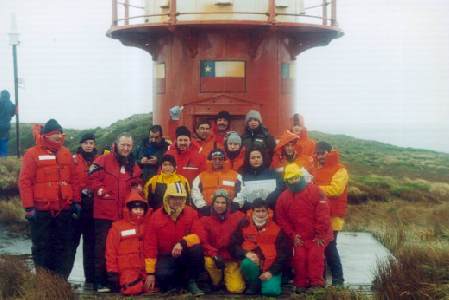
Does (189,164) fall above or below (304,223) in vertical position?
above

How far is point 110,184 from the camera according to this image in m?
8.33

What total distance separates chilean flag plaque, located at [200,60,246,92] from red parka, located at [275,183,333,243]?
3454 millimetres

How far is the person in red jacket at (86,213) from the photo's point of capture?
8.65m

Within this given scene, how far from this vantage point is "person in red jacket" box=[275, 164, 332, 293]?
813cm

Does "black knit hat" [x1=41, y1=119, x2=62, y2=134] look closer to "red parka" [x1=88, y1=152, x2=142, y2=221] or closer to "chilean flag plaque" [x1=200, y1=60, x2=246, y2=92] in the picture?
"red parka" [x1=88, y1=152, x2=142, y2=221]

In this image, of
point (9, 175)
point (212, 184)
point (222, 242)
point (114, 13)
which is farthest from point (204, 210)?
point (9, 175)

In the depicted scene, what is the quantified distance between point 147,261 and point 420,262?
3100 mm

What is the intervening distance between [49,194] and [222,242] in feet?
6.98

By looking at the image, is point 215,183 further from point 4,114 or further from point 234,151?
point 4,114

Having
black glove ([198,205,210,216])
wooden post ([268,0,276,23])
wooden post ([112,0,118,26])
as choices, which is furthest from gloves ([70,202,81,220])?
wooden post ([112,0,118,26])

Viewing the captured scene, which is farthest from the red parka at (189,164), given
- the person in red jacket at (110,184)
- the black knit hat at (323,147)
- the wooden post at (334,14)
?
the wooden post at (334,14)

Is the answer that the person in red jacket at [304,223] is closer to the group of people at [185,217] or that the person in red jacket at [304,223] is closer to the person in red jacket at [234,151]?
the group of people at [185,217]

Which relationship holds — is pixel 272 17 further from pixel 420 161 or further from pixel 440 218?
pixel 420 161

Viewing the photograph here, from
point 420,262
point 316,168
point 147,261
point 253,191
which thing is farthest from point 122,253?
point 420,262
